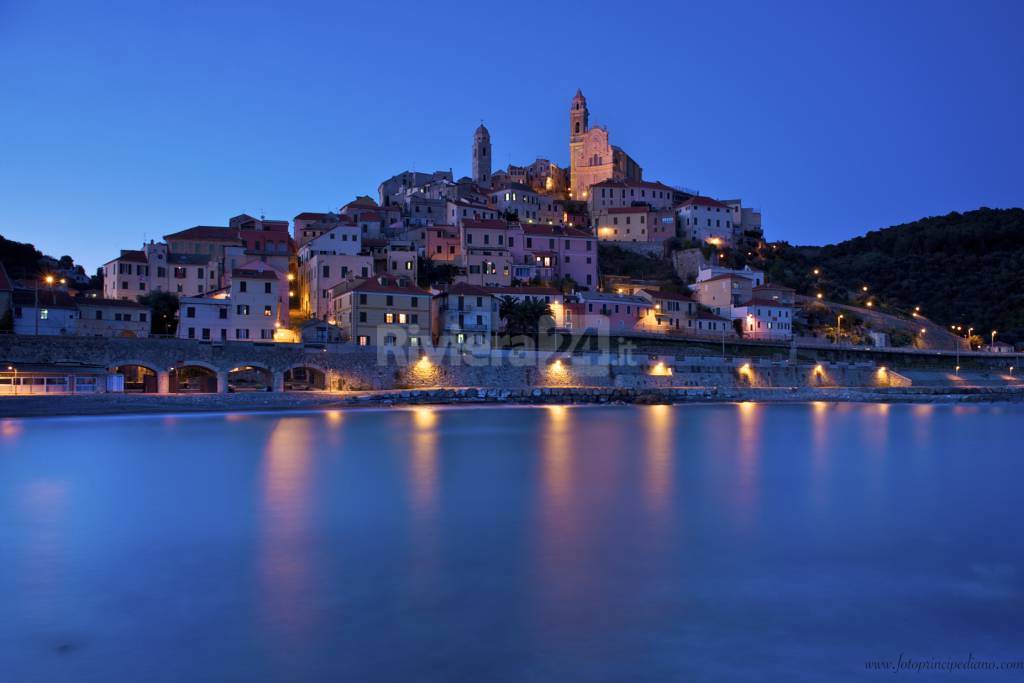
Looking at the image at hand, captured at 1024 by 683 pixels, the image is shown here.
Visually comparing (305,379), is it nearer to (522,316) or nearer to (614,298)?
(522,316)

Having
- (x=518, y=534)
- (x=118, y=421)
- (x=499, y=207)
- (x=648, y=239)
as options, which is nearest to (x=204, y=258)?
(x=118, y=421)

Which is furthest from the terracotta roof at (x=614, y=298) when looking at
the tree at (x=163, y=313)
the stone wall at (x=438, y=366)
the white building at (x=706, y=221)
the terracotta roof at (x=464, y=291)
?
the tree at (x=163, y=313)

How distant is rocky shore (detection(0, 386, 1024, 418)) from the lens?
26453mm

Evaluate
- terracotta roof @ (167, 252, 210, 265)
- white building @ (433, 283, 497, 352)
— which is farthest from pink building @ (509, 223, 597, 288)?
terracotta roof @ (167, 252, 210, 265)

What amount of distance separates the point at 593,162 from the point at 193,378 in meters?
50.6

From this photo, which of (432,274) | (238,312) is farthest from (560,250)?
(238,312)

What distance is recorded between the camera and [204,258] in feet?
141

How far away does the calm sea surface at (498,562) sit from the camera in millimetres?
5664

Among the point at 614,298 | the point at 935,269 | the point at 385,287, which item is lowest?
the point at 385,287

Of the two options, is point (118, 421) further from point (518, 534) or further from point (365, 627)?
point (365, 627)

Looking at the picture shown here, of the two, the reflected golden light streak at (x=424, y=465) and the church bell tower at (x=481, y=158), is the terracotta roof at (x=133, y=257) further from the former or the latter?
the church bell tower at (x=481, y=158)

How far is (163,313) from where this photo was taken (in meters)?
36.9

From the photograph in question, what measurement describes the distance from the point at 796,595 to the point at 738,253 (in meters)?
56.6

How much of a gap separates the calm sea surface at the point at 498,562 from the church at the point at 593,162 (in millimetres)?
60283
